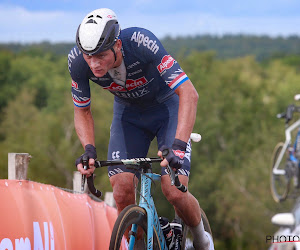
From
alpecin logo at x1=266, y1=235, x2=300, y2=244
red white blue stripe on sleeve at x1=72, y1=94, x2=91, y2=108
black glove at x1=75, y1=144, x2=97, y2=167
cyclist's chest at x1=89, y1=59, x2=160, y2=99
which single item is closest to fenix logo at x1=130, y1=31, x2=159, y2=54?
cyclist's chest at x1=89, y1=59, x2=160, y2=99

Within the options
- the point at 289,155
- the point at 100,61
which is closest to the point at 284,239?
the point at 100,61

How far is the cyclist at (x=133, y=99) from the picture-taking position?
14.5 feet

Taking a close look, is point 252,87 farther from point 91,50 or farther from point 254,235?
point 91,50

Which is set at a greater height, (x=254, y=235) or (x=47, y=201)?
(x=47, y=201)

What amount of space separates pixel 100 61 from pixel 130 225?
1211 millimetres

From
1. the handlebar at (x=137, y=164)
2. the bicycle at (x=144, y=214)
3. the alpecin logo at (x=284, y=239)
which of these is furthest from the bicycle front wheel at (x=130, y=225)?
the alpecin logo at (x=284, y=239)

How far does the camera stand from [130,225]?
4.46 meters

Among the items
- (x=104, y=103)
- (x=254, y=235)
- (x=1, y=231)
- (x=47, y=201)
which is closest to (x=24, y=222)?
(x=1, y=231)

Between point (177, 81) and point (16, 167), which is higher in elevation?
point (177, 81)

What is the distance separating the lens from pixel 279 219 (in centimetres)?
685

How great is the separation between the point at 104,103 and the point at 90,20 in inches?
2310

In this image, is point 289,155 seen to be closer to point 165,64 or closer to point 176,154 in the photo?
point 165,64

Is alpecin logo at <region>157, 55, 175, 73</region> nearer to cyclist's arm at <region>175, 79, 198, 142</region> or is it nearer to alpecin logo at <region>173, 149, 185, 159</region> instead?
cyclist's arm at <region>175, 79, 198, 142</region>

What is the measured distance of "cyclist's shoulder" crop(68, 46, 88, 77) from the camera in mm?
4875
